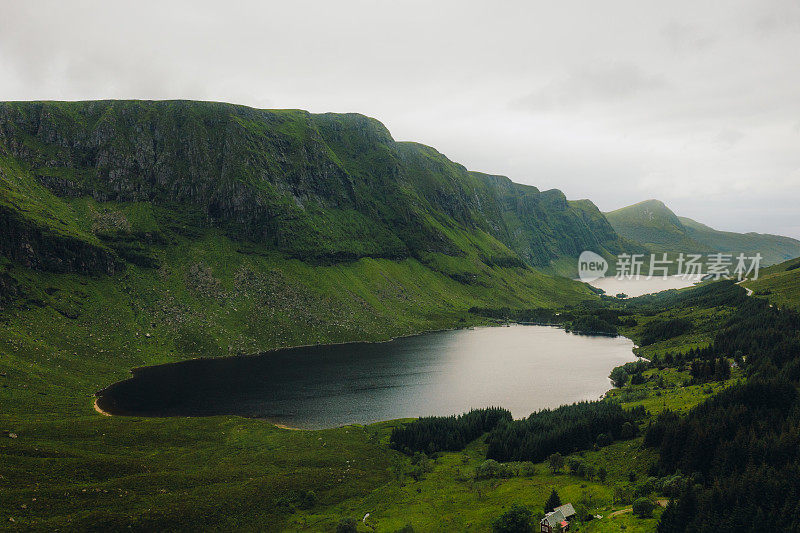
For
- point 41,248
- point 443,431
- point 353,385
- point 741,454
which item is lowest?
point 353,385

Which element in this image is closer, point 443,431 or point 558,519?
point 558,519

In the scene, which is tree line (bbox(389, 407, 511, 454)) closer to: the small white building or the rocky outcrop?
the small white building

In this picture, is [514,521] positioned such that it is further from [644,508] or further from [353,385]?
[353,385]

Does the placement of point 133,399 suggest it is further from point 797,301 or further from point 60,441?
point 797,301

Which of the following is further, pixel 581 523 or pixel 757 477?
pixel 581 523

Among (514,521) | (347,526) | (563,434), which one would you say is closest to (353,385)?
(563,434)

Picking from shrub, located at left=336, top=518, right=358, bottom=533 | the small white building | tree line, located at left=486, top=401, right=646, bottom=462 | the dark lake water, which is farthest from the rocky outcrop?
the small white building

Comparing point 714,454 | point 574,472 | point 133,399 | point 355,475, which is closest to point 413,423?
point 355,475

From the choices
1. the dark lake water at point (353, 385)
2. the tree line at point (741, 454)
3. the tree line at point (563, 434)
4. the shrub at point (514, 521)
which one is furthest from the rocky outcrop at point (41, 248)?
the tree line at point (741, 454)

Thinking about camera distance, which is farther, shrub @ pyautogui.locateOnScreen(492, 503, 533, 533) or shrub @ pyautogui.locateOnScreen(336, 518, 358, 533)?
shrub @ pyautogui.locateOnScreen(336, 518, 358, 533)
